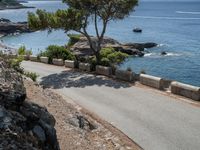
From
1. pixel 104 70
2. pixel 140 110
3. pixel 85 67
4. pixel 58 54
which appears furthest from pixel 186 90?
pixel 58 54

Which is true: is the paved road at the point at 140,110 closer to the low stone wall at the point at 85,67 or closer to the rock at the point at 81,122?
the rock at the point at 81,122

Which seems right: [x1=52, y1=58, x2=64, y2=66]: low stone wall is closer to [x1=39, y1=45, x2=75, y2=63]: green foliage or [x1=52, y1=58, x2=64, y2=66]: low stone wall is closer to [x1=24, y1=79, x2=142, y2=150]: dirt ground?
[x1=39, y1=45, x2=75, y2=63]: green foliage

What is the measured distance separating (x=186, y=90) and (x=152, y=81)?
332 cm

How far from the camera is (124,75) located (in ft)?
80.8

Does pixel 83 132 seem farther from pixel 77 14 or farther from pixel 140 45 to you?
pixel 140 45

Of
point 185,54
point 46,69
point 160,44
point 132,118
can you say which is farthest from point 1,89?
point 160,44

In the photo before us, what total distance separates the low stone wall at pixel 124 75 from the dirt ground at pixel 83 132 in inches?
297

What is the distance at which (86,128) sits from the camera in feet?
48.5

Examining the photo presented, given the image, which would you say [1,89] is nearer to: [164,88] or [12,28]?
[164,88]

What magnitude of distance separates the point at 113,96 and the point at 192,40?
63.0 meters

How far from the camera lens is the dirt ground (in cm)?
1216

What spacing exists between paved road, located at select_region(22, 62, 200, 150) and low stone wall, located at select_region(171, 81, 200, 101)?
0.78 meters

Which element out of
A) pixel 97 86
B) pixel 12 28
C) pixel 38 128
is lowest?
pixel 12 28

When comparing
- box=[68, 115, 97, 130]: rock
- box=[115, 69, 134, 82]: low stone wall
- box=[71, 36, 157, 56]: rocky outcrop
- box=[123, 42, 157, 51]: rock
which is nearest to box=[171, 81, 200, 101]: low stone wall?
box=[115, 69, 134, 82]: low stone wall
